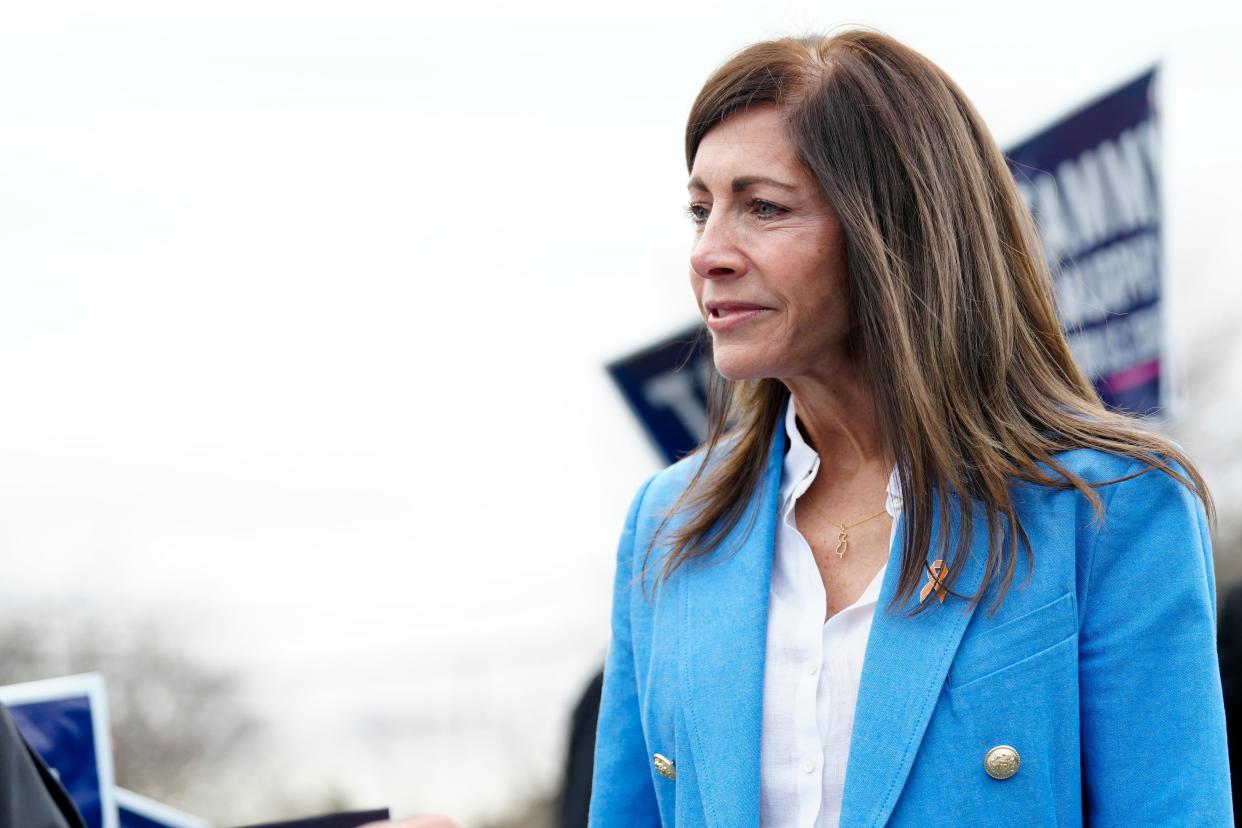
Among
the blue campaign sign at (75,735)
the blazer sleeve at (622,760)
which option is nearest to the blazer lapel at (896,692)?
the blazer sleeve at (622,760)

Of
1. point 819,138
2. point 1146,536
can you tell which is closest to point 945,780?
point 1146,536

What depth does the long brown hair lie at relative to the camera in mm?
1572

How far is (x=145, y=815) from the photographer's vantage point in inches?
91.3

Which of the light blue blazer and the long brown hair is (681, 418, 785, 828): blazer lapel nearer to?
the light blue blazer

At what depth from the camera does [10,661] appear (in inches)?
113

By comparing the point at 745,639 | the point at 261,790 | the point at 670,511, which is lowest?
the point at 261,790

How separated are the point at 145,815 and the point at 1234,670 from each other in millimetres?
2537

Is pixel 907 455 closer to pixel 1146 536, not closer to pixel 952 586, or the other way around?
pixel 952 586

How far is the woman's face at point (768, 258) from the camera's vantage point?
1615 mm

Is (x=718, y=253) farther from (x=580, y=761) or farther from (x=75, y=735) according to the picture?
(x=580, y=761)

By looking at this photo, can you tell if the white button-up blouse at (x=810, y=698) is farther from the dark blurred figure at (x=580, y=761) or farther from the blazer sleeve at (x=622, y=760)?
the dark blurred figure at (x=580, y=761)

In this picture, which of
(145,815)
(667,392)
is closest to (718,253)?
(145,815)

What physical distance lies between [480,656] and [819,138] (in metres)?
2.08

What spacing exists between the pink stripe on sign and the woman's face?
9.61 ft
